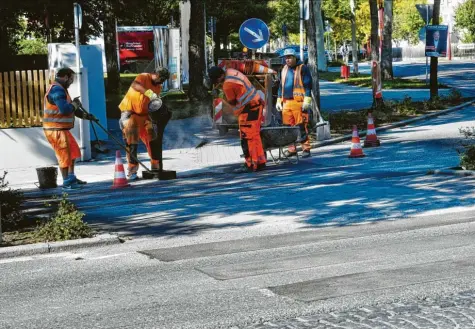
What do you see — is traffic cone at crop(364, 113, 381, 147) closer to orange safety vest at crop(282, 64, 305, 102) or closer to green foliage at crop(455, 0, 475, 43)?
orange safety vest at crop(282, 64, 305, 102)

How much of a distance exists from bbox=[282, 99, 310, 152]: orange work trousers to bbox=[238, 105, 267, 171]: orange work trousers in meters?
1.53

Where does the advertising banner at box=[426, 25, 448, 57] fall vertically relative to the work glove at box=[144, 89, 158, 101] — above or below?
above

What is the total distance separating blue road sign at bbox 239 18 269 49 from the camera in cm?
2239

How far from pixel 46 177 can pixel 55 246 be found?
6131 mm

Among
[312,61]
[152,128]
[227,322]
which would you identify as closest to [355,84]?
[312,61]

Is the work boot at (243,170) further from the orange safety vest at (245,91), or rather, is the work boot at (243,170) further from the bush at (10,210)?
the bush at (10,210)

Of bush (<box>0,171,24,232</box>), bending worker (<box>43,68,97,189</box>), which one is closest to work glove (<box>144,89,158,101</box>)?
bending worker (<box>43,68,97,189</box>)

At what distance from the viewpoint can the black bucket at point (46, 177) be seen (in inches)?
623

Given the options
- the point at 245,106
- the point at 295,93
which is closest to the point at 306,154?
the point at 295,93

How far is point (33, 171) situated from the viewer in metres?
18.5

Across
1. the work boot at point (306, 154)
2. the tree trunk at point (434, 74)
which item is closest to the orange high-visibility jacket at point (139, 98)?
the work boot at point (306, 154)

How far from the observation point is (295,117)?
58.7ft

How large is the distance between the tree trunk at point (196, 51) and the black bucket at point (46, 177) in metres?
17.2

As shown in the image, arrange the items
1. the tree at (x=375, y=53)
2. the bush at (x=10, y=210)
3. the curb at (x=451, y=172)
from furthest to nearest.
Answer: the tree at (x=375, y=53)
the curb at (x=451, y=172)
the bush at (x=10, y=210)
